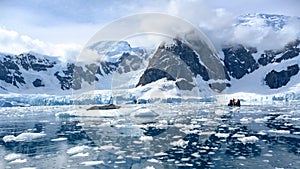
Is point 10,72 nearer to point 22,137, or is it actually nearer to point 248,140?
point 22,137

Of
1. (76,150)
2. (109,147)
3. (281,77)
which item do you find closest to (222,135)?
(109,147)

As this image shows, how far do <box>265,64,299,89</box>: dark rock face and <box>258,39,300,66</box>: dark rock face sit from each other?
1177 centimetres

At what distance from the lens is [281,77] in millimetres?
165625

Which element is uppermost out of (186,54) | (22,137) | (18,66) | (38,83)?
(186,54)

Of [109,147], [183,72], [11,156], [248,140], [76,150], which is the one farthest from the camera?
[183,72]

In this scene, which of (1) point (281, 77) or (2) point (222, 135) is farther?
(1) point (281, 77)

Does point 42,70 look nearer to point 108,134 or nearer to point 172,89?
point 172,89

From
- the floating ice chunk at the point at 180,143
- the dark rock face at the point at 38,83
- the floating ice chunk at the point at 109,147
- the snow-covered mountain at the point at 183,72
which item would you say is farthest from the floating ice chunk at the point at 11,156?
the dark rock face at the point at 38,83

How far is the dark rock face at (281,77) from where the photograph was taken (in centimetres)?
16412

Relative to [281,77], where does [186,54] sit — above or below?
above

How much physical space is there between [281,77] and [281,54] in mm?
21833

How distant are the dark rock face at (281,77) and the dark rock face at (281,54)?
11.8 m

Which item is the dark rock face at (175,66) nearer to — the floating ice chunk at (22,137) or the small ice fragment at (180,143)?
the floating ice chunk at (22,137)

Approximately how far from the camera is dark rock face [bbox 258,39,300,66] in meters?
176
